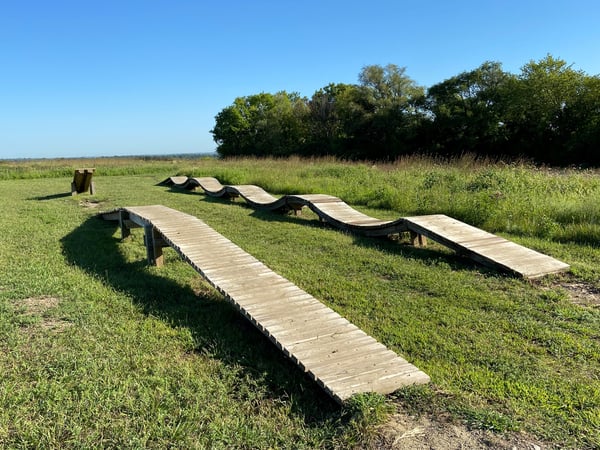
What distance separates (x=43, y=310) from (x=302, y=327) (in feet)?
7.88

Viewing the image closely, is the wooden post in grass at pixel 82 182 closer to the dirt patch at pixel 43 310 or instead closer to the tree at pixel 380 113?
the dirt patch at pixel 43 310

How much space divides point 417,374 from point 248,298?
1.48 metres

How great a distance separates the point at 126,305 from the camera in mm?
3732

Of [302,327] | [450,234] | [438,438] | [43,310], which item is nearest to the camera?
[438,438]

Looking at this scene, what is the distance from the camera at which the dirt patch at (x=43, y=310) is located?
329 cm

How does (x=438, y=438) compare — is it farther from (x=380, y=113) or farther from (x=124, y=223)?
(x=380, y=113)

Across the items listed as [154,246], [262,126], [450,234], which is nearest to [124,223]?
[154,246]

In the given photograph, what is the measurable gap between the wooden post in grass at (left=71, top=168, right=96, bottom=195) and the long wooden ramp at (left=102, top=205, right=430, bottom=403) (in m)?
8.83

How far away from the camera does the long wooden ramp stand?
2346 millimetres

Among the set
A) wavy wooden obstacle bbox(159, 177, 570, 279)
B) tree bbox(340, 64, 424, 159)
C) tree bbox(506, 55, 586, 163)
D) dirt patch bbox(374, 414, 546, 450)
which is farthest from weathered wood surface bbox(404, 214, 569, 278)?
tree bbox(340, 64, 424, 159)

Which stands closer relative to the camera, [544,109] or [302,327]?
[302,327]

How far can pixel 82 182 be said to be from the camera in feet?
41.3

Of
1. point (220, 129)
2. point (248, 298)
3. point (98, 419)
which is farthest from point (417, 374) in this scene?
point (220, 129)

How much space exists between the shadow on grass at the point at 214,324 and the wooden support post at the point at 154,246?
147 millimetres
